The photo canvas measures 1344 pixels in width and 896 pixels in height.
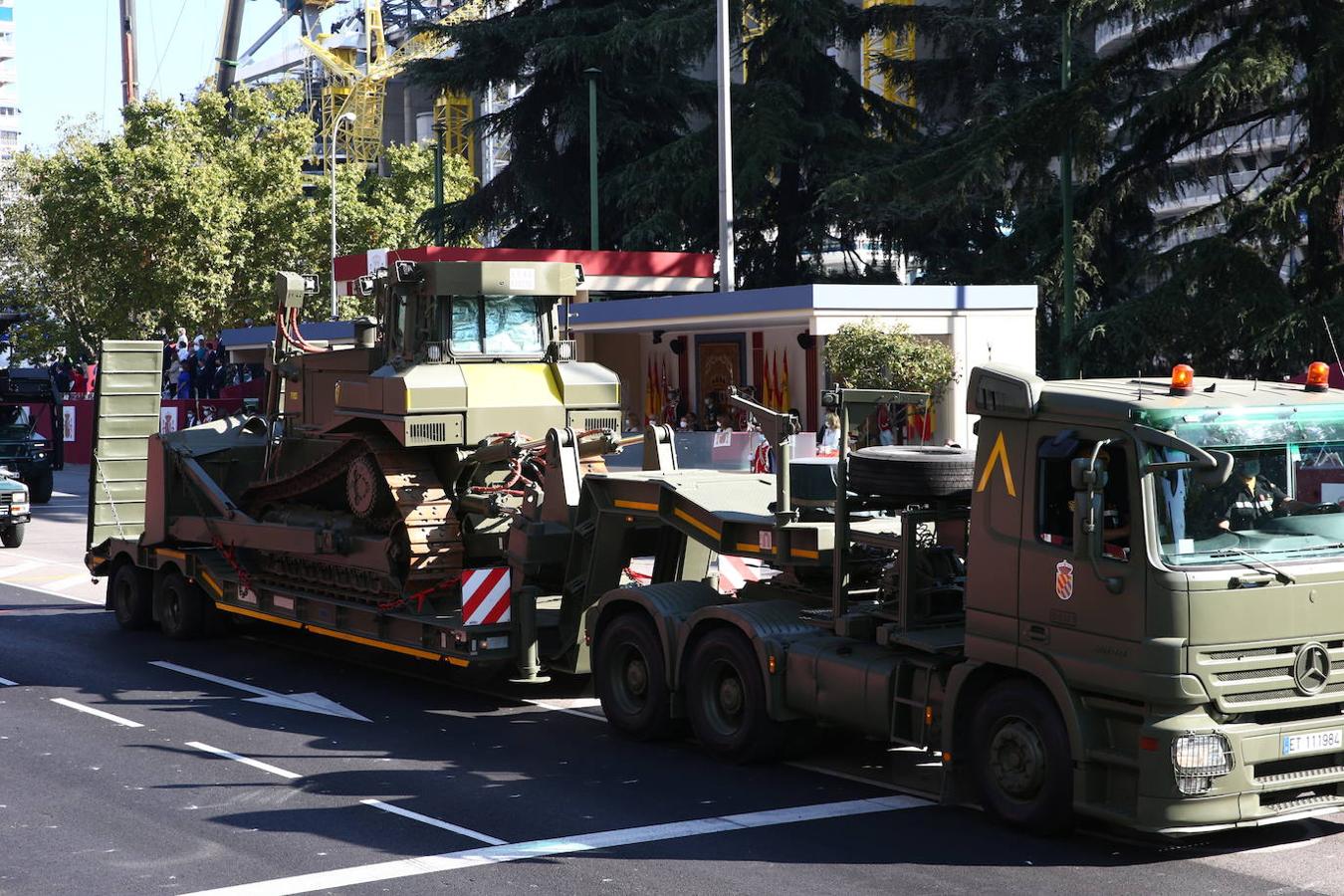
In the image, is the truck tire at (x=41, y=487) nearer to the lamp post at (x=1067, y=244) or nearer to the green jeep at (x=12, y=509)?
the green jeep at (x=12, y=509)

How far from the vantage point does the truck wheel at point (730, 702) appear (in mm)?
10758

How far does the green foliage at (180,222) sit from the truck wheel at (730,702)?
39066mm

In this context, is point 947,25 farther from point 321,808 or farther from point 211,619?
point 321,808

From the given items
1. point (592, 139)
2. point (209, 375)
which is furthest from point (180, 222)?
point (592, 139)

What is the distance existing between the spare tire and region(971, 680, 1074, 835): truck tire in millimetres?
1447

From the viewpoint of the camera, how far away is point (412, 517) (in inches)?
542

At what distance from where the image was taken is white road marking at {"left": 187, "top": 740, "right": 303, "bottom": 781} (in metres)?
10.9

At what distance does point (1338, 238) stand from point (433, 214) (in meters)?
25.0

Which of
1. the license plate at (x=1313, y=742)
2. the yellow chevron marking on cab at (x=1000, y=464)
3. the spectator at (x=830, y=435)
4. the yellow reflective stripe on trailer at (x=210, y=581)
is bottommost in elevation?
the license plate at (x=1313, y=742)

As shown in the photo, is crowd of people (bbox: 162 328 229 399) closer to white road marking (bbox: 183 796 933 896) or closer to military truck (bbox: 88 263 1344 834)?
military truck (bbox: 88 263 1344 834)

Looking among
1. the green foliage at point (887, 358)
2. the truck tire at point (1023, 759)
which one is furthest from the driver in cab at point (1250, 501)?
the green foliage at point (887, 358)

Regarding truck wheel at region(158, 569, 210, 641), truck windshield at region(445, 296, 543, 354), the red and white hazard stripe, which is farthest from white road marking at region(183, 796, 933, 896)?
truck wheel at region(158, 569, 210, 641)

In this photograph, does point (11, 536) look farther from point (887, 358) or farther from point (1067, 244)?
point (1067, 244)

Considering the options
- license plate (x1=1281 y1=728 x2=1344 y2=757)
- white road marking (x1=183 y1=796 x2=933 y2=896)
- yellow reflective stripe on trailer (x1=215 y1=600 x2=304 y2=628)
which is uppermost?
license plate (x1=1281 y1=728 x2=1344 y2=757)
